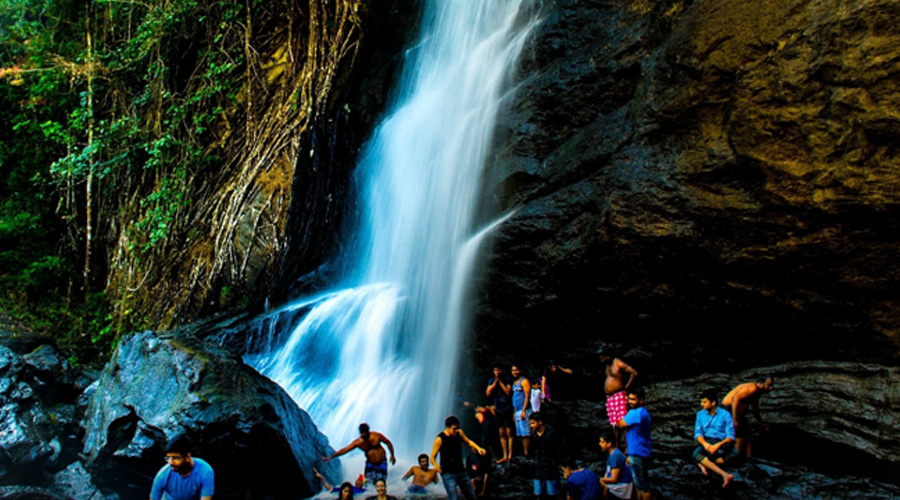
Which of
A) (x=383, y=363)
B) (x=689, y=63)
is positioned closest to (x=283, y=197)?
(x=383, y=363)

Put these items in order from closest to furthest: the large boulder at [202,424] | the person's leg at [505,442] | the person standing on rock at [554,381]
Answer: the large boulder at [202,424] < the person standing on rock at [554,381] < the person's leg at [505,442]

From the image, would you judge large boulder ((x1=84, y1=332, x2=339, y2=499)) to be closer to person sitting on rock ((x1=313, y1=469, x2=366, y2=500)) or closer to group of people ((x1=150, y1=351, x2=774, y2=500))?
person sitting on rock ((x1=313, y1=469, x2=366, y2=500))

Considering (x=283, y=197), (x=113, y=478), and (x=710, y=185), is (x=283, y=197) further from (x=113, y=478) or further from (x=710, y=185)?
(x=710, y=185)

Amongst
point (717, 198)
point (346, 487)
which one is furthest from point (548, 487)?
point (717, 198)

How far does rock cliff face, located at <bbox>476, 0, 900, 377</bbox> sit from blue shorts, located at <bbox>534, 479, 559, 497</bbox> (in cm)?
248

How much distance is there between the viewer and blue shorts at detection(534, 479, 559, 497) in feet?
20.8

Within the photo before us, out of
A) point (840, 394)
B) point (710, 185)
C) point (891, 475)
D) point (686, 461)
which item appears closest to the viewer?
point (891, 475)

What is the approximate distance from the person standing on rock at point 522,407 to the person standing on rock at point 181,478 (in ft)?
15.4

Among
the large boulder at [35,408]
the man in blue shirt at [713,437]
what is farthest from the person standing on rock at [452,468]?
the large boulder at [35,408]

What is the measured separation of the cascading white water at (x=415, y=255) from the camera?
984cm

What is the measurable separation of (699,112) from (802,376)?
347 centimetres

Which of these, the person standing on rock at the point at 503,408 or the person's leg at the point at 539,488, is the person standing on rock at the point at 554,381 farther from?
the person's leg at the point at 539,488

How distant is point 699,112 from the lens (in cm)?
757

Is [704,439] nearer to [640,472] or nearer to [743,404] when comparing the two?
[743,404]
